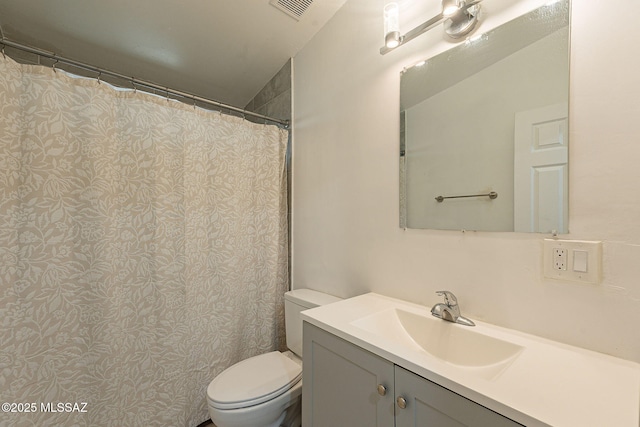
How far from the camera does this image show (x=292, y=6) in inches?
60.6

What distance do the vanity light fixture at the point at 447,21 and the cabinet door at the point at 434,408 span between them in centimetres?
120

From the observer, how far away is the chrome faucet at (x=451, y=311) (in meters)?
0.96

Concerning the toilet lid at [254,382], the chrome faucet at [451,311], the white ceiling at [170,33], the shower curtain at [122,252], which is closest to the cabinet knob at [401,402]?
the chrome faucet at [451,311]

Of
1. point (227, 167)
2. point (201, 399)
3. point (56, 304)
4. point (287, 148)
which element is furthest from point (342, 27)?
point (201, 399)

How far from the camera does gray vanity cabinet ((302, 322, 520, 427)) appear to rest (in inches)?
24.4

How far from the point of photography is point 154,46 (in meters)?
1.69

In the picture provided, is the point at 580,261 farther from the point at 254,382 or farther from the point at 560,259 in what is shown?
the point at 254,382

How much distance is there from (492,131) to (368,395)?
3.24ft

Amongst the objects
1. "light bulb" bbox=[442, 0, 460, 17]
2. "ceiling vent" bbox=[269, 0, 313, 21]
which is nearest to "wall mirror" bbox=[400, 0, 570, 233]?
"light bulb" bbox=[442, 0, 460, 17]

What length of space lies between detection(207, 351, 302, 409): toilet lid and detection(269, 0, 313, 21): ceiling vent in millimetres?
2013

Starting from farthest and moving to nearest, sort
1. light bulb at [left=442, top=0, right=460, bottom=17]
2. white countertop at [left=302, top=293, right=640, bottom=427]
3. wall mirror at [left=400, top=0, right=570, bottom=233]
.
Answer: light bulb at [left=442, top=0, right=460, bottom=17], wall mirror at [left=400, top=0, right=570, bottom=233], white countertop at [left=302, top=293, right=640, bottom=427]

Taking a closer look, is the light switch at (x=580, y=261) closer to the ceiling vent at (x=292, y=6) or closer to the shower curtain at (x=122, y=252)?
the shower curtain at (x=122, y=252)

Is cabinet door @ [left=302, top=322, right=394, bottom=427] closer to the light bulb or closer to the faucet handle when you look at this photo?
the faucet handle

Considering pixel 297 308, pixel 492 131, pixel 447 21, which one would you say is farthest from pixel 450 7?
pixel 297 308
